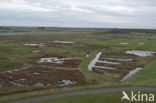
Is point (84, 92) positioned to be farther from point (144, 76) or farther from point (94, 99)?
point (144, 76)

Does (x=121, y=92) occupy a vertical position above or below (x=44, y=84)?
above

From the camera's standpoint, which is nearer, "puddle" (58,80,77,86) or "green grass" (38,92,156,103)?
"green grass" (38,92,156,103)

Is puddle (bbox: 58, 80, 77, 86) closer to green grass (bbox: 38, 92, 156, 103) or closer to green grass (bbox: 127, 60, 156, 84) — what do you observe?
green grass (bbox: 38, 92, 156, 103)

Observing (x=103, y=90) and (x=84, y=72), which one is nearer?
(x=103, y=90)

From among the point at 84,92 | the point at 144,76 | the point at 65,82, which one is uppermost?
the point at 84,92

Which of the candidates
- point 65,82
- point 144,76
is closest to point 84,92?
point 65,82

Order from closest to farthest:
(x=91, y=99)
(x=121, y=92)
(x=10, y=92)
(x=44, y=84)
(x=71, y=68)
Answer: (x=91, y=99)
(x=121, y=92)
(x=10, y=92)
(x=44, y=84)
(x=71, y=68)

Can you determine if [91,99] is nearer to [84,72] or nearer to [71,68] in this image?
[84,72]

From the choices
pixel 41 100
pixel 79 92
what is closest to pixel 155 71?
pixel 79 92

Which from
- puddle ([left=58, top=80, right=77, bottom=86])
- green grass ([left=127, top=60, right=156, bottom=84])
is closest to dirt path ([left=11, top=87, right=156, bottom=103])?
puddle ([left=58, top=80, right=77, bottom=86])

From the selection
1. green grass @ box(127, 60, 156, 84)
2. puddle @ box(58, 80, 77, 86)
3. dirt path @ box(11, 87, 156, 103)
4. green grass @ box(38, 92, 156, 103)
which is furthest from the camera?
green grass @ box(127, 60, 156, 84)

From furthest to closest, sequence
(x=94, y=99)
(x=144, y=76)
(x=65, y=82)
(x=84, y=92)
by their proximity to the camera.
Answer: (x=144, y=76)
(x=65, y=82)
(x=84, y=92)
(x=94, y=99)
